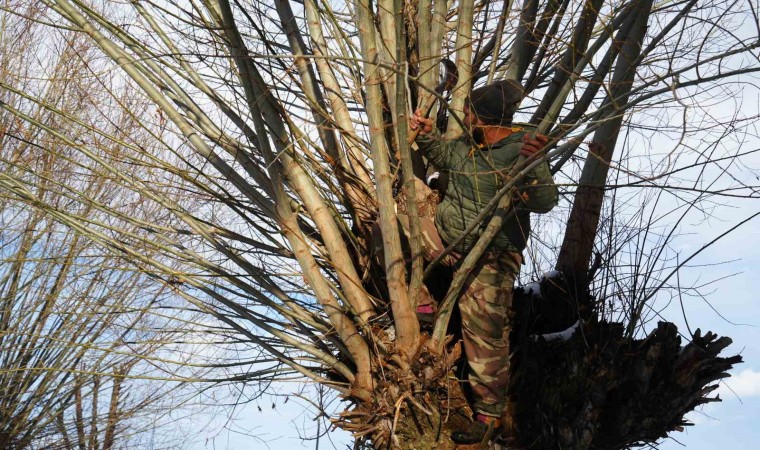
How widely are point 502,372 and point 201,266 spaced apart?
2086mm

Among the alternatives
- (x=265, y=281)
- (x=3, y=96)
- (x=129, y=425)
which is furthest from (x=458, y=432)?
(x=3, y=96)

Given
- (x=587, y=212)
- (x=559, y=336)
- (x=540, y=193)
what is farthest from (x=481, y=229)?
(x=587, y=212)

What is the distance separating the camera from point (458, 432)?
13.1 ft

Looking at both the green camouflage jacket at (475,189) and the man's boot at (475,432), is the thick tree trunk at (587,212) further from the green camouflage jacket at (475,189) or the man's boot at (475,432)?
the man's boot at (475,432)

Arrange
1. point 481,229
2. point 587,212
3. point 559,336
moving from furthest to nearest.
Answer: point 587,212, point 559,336, point 481,229

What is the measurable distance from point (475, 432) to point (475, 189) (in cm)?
134

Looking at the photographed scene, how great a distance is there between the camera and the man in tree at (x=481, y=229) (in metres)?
4.05

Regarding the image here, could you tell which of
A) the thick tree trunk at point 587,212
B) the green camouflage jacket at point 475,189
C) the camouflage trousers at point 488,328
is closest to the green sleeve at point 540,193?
the green camouflage jacket at point 475,189

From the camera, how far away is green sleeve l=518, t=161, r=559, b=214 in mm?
3920

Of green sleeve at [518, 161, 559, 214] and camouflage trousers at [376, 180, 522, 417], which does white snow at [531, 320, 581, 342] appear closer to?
camouflage trousers at [376, 180, 522, 417]

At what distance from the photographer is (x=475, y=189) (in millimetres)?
4043

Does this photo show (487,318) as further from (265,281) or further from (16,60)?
(16,60)

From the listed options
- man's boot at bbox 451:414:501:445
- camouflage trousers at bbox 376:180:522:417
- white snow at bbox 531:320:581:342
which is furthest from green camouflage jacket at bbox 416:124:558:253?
man's boot at bbox 451:414:501:445

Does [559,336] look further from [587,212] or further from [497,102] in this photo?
[497,102]
